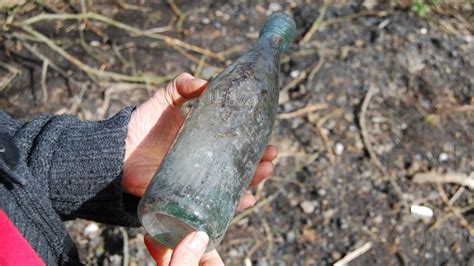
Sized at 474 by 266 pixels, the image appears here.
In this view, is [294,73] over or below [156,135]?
below

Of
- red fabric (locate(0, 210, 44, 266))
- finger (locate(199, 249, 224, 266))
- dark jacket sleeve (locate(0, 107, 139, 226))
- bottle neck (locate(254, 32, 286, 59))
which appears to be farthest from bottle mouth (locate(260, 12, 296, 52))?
red fabric (locate(0, 210, 44, 266))

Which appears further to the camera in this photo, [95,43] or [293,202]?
[95,43]

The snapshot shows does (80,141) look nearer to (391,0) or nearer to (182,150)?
(182,150)

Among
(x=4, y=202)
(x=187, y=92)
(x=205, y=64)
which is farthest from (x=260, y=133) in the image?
(x=205, y=64)

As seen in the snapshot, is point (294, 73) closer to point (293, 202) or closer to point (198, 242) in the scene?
point (293, 202)

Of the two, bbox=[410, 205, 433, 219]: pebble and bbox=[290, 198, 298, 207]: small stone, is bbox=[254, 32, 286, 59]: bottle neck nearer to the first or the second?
bbox=[290, 198, 298, 207]: small stone

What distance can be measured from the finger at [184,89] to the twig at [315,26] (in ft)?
3.94

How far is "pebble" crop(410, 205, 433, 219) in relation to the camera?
2.36 meters

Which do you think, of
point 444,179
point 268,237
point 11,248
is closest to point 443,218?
point 444,179

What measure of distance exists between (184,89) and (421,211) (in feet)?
3.40

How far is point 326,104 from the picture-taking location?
8.80ft

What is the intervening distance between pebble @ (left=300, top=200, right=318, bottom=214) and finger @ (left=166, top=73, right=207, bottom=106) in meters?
0.73

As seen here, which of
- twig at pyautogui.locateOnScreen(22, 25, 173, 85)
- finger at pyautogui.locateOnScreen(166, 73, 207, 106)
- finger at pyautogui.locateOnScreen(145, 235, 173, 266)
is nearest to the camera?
finger at pyautogui.locateOnScreen(145, 235, 173, 266)

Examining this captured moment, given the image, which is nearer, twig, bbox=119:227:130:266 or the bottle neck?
the bottle neck
